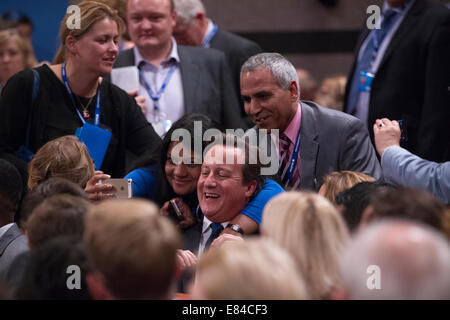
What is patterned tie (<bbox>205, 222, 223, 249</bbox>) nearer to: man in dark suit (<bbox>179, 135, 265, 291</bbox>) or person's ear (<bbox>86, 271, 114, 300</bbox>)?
man in dark suit (<bbox>179, 135, 265, 291</bbox>)

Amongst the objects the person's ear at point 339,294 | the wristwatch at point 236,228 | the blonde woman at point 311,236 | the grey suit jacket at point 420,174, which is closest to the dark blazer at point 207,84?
the wristwatch at point 236,228

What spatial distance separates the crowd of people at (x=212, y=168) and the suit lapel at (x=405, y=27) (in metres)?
0.01

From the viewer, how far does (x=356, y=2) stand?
24.4ft

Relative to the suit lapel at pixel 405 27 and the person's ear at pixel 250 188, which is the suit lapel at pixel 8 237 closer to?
the person's ear at pixel 250 188

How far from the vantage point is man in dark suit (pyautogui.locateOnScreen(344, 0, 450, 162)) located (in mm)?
3957

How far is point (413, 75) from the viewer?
13.5ft

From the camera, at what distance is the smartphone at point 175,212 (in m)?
3.27

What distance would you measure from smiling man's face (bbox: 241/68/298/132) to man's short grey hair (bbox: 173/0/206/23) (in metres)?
1.45

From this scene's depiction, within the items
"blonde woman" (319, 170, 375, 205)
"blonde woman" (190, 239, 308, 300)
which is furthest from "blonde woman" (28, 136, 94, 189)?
"blonde woman" (190, 239, 308, 300)

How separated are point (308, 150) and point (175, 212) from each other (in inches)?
30.9

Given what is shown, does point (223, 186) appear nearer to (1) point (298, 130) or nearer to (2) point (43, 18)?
(1) point (298, 130)
